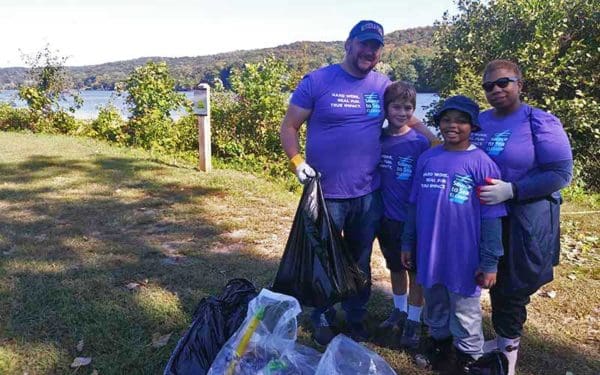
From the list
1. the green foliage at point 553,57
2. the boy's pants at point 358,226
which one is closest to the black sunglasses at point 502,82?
the boy's pants at point 358,226

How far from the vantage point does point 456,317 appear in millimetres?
2545

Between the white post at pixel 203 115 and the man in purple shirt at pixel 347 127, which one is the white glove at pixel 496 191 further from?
the white post at pixel 203 115

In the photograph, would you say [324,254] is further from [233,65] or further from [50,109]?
[50,109]

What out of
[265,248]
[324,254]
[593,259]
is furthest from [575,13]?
[324,254]

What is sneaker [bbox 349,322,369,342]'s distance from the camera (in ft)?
10.5

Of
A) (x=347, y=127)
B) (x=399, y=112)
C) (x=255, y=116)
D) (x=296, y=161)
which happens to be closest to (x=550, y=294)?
(x=399, y=112)

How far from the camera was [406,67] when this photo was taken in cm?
1155

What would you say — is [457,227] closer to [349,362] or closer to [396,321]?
[349,362]

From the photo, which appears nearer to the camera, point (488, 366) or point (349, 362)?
point (349, 362)

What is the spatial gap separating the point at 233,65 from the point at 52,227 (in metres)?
6.24

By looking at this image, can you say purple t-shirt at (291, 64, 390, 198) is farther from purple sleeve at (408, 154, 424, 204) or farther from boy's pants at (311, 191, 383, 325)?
purple sleeve at (408, 154, 424, 204)

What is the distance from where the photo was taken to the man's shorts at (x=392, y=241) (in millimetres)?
2945

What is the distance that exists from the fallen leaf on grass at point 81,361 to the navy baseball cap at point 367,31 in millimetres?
2402

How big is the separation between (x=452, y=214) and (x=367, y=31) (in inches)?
43.7
